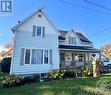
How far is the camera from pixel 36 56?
21.8 meters

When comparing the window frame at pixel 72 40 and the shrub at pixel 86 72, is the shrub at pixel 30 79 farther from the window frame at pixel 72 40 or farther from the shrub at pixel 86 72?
the window frame at pixel 72 40

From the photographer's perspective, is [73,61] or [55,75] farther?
[73,61]

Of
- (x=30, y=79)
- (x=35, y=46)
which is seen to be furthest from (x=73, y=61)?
(x=30, y=79)

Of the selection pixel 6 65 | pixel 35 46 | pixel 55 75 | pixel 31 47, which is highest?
pixel 35 46

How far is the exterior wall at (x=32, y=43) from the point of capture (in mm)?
20469

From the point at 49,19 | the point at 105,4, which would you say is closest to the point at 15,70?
the point at 49,19

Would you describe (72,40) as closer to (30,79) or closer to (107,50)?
(30,79)

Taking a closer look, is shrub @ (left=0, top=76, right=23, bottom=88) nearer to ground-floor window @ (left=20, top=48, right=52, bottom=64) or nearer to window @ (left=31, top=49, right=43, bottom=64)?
ground-floor window @ (left=20, top=48, right=52, bottom=64)

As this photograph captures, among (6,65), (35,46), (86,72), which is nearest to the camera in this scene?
(86,72)

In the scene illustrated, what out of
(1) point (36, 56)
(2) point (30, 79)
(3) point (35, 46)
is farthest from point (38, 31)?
(2) point (30, 79)

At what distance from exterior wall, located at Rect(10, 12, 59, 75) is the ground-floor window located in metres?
0.35

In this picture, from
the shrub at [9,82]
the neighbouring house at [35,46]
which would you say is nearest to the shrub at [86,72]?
the neighbouring house at [35,46]

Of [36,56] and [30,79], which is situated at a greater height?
[36,56]

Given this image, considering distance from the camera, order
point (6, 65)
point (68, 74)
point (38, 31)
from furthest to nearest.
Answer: point (6, 65) < point (38, 31) < point (68, 74)
